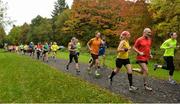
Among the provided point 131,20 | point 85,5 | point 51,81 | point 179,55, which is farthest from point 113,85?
point 85,5

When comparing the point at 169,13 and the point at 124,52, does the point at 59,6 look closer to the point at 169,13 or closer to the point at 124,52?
the point at 169,13

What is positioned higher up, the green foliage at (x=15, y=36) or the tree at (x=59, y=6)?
the tree at (x=59, y=6)

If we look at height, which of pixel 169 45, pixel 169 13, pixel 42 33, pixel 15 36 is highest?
pixel 169 13

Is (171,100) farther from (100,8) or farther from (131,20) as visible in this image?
(100,8)

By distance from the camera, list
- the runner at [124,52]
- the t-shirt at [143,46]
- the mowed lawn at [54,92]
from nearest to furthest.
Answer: the mowed lawn at [54,92]
the runner at [124,52]
the t-shirt at [143,46]

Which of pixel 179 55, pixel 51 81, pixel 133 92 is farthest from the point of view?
pixel 179 55

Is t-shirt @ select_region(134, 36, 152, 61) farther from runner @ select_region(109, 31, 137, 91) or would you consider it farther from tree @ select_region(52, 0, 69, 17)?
tree @ select_region(52, 0, 69, 17)

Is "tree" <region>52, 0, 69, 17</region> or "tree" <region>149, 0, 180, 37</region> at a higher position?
"tree" <region>52, 0, 69, 17</region>

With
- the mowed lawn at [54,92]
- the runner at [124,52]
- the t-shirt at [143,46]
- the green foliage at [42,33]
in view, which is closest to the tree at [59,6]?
the green foliage at [42,33]

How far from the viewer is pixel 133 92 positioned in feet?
47.9

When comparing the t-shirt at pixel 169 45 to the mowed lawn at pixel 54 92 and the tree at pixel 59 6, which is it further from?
the tree at pixel 59 6

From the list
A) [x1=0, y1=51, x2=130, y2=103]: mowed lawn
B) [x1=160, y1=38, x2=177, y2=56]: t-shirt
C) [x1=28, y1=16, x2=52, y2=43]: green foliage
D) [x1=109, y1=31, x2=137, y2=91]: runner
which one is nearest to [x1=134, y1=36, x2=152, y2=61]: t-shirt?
[x1=109, y1=31, x2=137, y2=91]: runner

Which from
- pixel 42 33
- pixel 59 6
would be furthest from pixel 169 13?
pixel 59 6

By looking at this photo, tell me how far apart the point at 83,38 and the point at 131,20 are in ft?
101
